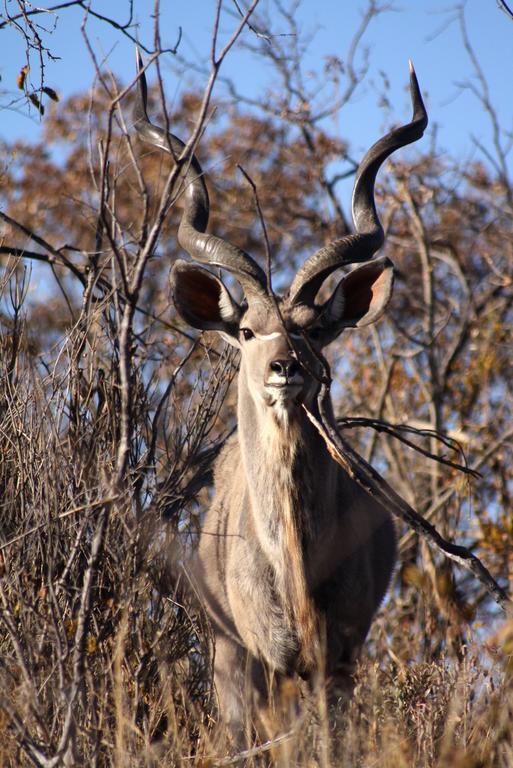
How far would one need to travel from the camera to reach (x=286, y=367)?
13.0ft

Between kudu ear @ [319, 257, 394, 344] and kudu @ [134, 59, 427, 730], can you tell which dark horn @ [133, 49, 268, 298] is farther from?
kudu ear @ [319, 257, 394, 344]

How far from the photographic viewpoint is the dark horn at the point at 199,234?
4383 millimetres

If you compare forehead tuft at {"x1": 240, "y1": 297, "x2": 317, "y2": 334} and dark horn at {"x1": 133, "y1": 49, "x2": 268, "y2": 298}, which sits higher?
dark horn at {"x1": 133, "y1": 49, "x2": 268, "y2": 298}

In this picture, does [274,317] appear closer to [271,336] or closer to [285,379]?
[271,336]

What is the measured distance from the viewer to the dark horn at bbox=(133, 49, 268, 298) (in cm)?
438

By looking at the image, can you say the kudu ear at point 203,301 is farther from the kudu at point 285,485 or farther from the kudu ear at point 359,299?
the kudu ear at point 359,299

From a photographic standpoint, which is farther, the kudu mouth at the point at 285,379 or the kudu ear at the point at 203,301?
the kudu ear at the point at 203,301

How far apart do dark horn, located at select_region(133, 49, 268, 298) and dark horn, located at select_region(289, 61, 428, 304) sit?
0.57ft

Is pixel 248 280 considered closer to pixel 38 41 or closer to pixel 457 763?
pixel 38 41

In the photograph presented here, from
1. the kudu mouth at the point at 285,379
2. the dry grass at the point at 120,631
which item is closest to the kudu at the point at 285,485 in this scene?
the kudu mouth at the point at 285,379

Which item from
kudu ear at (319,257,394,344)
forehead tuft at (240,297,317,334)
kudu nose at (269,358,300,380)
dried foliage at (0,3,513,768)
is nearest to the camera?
dried foliage at (0,3,513,768)

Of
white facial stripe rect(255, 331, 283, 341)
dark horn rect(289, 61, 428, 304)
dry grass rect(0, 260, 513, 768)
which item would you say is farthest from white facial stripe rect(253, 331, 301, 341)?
dry grass rect(0, 260, 513, 768)

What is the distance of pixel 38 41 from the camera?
439 centimetres

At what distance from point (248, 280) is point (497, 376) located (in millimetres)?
5572
